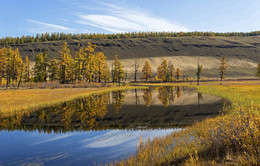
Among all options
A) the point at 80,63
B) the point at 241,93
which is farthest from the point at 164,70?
the point at 241,93

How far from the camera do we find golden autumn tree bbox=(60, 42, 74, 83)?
222 feet

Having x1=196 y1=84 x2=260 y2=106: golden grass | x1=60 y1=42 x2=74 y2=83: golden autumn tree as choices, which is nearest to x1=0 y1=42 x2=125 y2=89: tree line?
x1=60 y1=42 x2=74 y2=83: golden autumn tree

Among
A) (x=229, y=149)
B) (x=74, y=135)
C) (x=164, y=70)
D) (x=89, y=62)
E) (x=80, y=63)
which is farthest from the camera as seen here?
(x=164, y=70)

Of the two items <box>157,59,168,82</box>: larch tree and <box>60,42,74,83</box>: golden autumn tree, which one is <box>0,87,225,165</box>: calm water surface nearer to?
<box>60,42,74,83</box>: golden autumn tree

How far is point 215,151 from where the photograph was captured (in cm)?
745

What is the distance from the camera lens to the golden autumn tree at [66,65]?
6756 centimetres

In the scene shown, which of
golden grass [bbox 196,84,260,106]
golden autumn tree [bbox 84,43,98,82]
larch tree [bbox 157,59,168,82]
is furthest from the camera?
larch tree [bbox 157,59,168,82]

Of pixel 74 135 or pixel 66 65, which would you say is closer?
pixel 74 135

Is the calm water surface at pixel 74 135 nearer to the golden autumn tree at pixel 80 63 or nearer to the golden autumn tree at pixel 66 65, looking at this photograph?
the golden autumn tree at pixel 80 63

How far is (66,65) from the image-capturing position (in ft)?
225

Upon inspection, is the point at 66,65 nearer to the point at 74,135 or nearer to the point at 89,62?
the point at 89,62

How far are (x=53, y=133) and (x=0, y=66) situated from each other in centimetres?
6495

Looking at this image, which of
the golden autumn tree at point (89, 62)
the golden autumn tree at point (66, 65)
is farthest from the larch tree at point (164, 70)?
the golden autumn tree at point (66, 65)

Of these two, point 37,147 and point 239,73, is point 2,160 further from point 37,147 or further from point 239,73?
point 239,73
